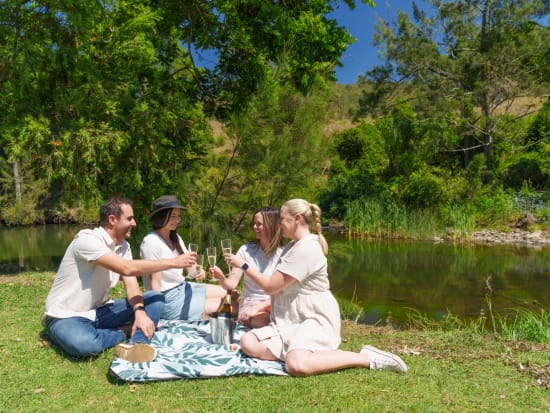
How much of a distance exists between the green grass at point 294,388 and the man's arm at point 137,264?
66 centimetres

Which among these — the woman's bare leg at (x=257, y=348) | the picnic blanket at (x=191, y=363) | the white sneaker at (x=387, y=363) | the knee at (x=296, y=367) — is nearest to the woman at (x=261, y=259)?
the picnic blanket at (x=191, y=363)

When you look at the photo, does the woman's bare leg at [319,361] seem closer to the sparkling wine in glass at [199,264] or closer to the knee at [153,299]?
the sparkling wine in glass at [199,264]

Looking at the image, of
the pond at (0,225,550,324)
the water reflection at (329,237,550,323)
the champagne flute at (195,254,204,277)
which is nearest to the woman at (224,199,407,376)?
the champagne flute at (195,254,204,277)

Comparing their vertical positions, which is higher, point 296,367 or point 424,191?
point 424,191

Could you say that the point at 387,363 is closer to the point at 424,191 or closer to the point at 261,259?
the point at 261,259

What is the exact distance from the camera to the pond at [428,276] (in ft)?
23.9

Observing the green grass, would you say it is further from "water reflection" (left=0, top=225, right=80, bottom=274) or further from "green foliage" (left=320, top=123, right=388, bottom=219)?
"green foliage" (left=320, top=123, right=388, bottom=219)

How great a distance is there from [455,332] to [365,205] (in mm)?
13154

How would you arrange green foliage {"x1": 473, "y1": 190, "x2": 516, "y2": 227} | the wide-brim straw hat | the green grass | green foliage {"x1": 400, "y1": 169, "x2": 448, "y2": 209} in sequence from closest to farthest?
the green grass, the wide-brim straw hat, green foliage {"x1": 473, "y1": 190, "x2": 516, "y2": 227}, green foliage {"x1": 400, "y1": 169, "x2": 448, "y2": 209}

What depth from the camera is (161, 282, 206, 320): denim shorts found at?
434cm

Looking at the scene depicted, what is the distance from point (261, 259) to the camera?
13.7 ft

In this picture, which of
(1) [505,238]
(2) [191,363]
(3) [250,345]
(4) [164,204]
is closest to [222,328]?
(3) [250,345]

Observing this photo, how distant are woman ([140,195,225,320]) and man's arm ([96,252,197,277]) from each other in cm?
52

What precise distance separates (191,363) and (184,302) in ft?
4.16
